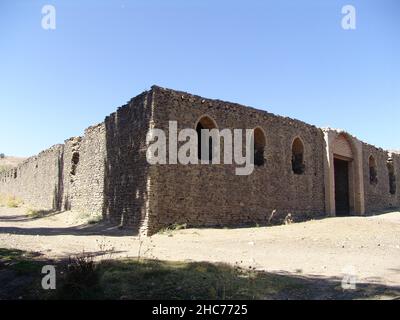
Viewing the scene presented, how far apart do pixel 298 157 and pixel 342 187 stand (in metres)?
5.19

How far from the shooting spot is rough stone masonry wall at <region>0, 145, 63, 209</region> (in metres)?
21.5

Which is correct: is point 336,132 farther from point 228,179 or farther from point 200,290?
point 200,290

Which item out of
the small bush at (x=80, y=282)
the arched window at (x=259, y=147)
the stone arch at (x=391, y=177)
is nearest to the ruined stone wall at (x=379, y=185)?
the stone arch at (x=391, y=177)

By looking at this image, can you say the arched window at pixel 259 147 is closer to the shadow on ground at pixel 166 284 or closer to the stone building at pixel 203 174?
the stone building at pixel 203 174

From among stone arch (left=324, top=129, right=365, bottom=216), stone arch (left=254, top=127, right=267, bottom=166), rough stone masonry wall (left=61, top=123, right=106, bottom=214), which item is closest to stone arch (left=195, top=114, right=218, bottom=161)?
stone arch (left=254, top=127, right=267, bottom=166)

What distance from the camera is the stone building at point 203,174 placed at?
12.3 m

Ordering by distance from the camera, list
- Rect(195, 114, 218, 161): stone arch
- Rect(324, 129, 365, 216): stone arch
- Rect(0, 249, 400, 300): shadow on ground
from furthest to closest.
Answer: Rect(324, 129, 365, 216): stone arch → Rect(195, 114, 218, 161): stone arch → Rect(0, 249, 400, 300): shadow on ground

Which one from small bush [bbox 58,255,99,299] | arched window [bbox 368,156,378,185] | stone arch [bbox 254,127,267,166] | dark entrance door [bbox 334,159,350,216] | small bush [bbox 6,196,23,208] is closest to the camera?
small bush [bbox 58,255,99,299]

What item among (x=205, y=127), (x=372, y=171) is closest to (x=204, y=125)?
(x=205, y=127)

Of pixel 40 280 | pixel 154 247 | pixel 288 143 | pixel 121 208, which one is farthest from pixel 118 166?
pixel 40 280

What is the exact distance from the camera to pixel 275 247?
30.9 ft

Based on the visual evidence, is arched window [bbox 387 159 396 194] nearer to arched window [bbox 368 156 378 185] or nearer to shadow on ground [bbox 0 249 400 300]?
arched window [bbox 368 156 378 185]

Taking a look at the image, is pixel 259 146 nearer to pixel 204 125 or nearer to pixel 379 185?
pixel 204 125

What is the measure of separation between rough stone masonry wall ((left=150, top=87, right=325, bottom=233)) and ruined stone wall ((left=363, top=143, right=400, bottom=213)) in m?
5.24
